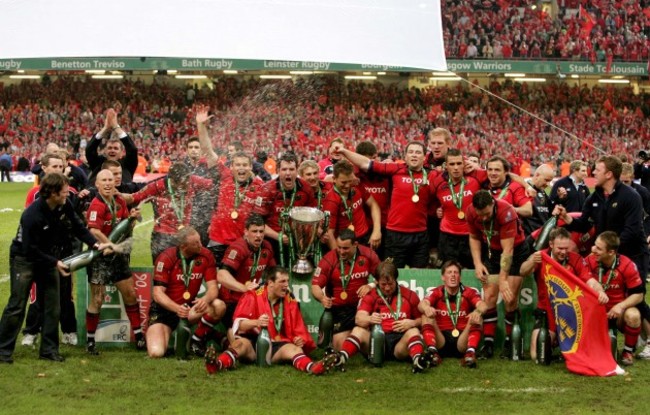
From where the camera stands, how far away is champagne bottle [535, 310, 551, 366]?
23.5 ft

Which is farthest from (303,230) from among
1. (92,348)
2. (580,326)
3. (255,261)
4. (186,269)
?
(580,326)

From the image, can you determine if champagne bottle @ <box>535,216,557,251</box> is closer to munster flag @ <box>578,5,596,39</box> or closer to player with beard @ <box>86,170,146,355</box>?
player with beard @ <box>86,170,146,355</box>

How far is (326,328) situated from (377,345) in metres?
0.63

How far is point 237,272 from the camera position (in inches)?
302

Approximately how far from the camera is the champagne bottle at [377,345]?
712 centimetres

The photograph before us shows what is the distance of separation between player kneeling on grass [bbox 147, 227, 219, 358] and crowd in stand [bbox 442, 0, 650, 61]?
2804 cm

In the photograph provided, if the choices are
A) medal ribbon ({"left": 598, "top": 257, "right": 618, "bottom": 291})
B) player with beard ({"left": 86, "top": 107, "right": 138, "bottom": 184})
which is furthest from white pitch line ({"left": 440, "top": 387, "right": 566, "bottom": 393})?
player with beard ({"left": 86, "top": 107, "right": 138, "bottom": 184})

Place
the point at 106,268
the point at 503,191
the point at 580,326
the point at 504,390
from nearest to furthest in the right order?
the point at 504,390, the point at 580,326, the point at 106,268, the point at 503,191

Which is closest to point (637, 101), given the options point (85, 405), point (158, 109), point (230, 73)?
point (230, 73)

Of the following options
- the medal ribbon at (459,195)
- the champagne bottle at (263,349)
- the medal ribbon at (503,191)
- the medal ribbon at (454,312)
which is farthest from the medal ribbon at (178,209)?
the medal ribbon at (503,191)

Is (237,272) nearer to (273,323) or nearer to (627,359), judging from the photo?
(273,323)

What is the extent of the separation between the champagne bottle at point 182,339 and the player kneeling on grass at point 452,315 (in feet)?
6.09

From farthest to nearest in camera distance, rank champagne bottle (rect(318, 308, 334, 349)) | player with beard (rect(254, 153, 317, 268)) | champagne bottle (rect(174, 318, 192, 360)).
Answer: player with beard (rect(254, 153, 317, 268)) < champagne bottle (rect(318, 308, 334, 349)) < champagne bottle (rect(174, 318, 192, 360))

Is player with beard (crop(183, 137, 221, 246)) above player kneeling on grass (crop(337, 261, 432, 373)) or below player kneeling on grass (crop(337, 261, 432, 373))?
above
